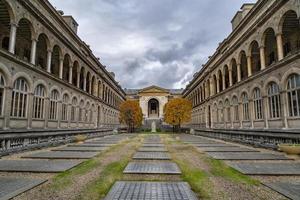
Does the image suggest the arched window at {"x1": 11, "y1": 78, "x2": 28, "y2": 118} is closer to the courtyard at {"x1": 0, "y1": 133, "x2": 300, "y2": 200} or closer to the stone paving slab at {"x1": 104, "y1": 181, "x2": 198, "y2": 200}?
the courtyard at {"x1": 0, "y1": 133, "x2": 300, "y2": 200}

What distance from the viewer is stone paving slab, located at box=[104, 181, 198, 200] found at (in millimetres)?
5020

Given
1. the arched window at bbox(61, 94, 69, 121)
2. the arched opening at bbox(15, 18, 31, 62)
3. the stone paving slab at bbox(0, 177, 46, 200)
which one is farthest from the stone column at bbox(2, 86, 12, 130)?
the stone paving slab at bbox(0, 177, 46, 200)

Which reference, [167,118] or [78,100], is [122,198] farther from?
[167,118]

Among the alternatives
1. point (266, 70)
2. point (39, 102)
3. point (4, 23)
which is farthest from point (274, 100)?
point (4, 23)

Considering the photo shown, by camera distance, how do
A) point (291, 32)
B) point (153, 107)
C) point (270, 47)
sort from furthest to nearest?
point (153, 107) → point (270, 47) → point (291, 32)

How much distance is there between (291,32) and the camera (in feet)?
68.5

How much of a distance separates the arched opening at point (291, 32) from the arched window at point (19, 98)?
74.3ft

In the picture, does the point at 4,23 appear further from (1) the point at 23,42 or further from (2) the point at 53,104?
(2) the point at 53,104

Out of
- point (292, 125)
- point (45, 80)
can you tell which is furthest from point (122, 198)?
point (45, 80)

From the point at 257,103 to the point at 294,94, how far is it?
579 centimetres

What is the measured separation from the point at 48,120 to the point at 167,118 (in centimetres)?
3379

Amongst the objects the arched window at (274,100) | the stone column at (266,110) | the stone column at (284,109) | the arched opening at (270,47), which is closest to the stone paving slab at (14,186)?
the stone column at (284,109)

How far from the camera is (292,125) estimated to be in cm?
1620

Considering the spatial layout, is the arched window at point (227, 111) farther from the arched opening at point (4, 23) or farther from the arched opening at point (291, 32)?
the arched opening at point (4, 23)
